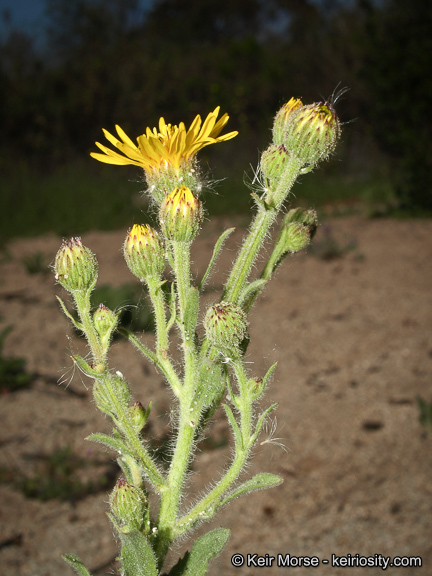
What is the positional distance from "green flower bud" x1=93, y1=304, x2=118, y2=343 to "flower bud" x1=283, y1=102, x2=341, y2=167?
1.74 ft

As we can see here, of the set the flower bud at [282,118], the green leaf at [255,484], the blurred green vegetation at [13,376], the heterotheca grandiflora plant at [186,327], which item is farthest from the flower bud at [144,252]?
the blurred green vegetation at [13,376]

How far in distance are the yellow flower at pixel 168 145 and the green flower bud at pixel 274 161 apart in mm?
99

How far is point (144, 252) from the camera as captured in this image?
1.28 meters

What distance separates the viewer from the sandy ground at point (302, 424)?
2908 millimetres

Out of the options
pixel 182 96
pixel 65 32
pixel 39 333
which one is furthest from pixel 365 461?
pixel 65 32

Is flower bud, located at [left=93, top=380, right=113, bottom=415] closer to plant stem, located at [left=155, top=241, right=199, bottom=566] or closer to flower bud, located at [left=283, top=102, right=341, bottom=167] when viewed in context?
plant stem, located at [left=155, top=241, right=199, bottom=566]

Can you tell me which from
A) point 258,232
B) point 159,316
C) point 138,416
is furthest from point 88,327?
point 258,232

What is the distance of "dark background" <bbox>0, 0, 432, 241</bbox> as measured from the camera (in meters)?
9.91

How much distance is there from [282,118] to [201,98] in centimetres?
1535

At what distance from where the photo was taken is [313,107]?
126cm

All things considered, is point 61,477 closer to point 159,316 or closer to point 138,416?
point 138,416

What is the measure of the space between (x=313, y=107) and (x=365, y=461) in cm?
275

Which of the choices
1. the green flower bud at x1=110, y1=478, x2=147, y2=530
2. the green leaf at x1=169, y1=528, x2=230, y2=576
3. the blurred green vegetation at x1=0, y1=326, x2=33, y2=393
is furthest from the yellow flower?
the blurred green vegetation at x1=0, y1=326, x2=33, y2=393

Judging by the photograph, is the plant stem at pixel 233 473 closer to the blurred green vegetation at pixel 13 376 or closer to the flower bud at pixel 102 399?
the flower bud at pixel 102 399
